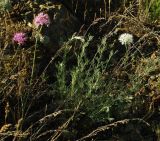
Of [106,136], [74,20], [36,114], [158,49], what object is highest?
[74,20]

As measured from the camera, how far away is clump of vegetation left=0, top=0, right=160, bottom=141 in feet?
10.9

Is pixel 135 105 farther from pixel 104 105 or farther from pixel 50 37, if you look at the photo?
pixel 50 37

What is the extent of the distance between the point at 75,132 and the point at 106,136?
0.28 meters

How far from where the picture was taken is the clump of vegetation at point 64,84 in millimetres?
3328

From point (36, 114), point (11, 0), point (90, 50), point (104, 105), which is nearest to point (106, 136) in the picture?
point (104, 105)

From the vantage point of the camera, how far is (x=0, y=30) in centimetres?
378

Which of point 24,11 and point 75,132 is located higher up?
point 24,11

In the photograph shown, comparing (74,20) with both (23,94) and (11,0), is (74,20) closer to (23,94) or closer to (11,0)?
(11,0)

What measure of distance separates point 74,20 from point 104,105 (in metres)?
1.19

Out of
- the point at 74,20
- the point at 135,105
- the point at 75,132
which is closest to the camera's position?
the point at 75,132

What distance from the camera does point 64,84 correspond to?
3416 millimetres

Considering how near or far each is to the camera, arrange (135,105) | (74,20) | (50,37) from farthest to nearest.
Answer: (74,20), (50,37), (135,105)

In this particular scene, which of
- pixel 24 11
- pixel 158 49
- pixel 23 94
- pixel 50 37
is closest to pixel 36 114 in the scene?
pixel 23 94

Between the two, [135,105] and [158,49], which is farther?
[158,49]
